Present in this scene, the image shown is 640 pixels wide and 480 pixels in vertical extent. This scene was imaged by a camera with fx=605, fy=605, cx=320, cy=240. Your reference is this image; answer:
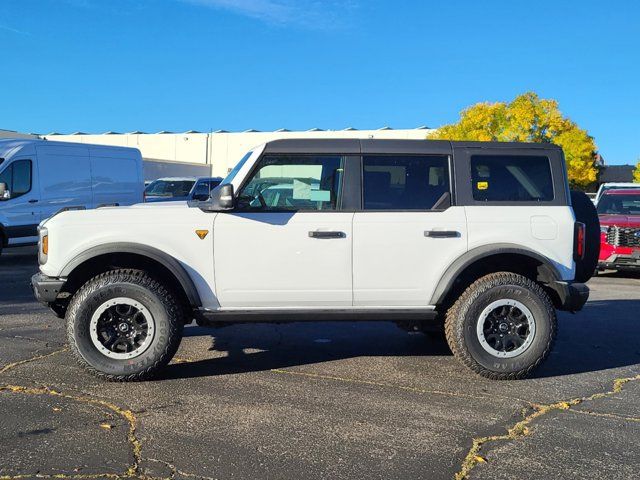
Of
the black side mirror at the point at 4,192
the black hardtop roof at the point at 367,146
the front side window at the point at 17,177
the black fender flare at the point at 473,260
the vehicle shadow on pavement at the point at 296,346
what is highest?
the front side window at the point at 17,177

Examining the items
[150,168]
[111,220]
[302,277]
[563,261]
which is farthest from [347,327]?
[150,168]

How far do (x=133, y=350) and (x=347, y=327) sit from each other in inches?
116

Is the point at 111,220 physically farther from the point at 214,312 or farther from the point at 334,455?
the point at 334,455

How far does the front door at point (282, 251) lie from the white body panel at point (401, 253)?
11 cm

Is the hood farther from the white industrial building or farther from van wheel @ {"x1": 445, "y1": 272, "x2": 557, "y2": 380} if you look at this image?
the white industrial building

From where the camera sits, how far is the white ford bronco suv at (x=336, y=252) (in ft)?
15.8

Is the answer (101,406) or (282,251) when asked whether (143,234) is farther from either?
(101,406)

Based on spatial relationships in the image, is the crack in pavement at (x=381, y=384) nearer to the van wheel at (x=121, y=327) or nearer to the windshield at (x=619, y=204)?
the van wheel at (x=121, y=327)

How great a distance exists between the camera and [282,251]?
4.89 meters

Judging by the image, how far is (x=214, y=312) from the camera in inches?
195

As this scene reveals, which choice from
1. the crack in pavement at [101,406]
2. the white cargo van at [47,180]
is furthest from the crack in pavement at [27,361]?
the white cargo van at [47,180]

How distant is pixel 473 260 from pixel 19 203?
35.5 ft

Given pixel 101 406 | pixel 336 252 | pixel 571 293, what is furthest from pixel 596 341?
pixel 101 406

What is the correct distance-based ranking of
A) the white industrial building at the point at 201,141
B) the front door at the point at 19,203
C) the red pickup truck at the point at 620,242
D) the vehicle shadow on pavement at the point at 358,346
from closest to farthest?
the vehicle shadow on pavement at the point at 358,346, the red pickup truck at the point at 620,242, the front door at the point at 19,203, the white industrial building at the point at 201,141
